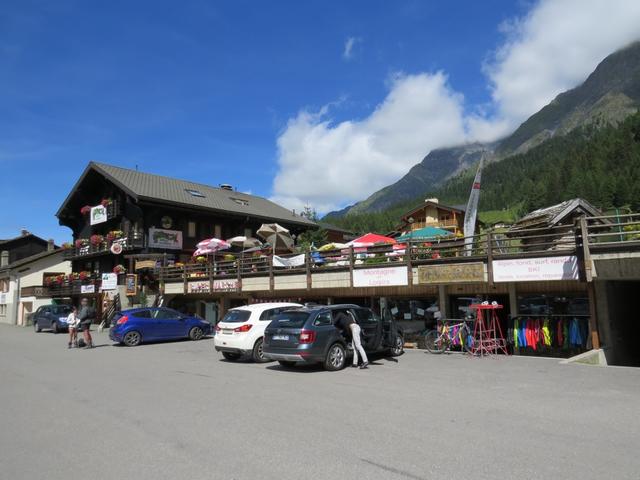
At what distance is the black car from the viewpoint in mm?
10846

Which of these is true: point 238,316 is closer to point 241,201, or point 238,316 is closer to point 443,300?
point 443,300

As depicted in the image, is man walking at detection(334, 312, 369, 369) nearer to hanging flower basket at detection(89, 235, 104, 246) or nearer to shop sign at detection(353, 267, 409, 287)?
shop sign at detection(353, 267, 409, 287)

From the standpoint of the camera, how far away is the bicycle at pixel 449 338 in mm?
14180

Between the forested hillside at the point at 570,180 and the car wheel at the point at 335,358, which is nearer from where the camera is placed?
the car wheel at the point at 335,358

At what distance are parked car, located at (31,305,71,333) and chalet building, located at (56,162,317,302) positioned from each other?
14.9ft

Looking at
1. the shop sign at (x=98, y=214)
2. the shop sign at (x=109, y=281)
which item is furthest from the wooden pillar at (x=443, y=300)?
the shop sign at (x=98, y=214)

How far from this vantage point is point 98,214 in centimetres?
3769

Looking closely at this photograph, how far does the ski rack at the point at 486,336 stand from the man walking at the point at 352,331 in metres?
3.89

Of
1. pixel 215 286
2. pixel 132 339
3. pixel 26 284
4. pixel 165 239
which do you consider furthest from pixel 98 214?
pixel 132 339

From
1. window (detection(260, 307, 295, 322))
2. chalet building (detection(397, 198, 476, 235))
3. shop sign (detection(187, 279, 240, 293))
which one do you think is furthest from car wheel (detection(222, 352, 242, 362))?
chalet building (detection(397, 198, 476, 235))

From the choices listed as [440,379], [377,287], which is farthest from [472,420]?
[377,287]

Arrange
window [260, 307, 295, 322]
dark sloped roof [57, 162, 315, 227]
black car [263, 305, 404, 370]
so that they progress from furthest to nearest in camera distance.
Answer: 1. dark sloped roof [57, 162, 315, 227]
2. window [260, 307, 295, 322]
3. black car [263, 305, 404, 370]

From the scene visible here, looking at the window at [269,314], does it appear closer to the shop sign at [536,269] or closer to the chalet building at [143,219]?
the shop sign at [536,269]

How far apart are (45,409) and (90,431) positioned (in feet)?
6.30
